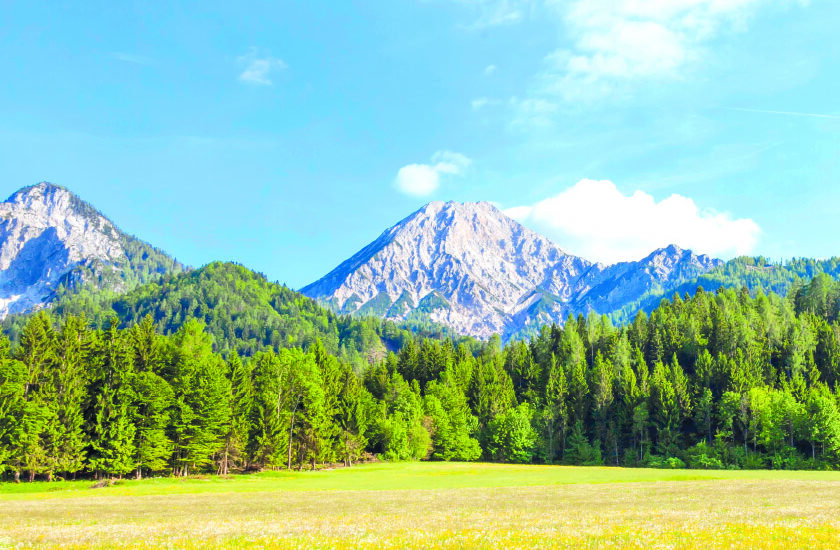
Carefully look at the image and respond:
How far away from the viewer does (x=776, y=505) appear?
3164 centimetres

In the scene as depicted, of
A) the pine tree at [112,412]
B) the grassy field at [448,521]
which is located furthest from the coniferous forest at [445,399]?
the grassy field at [448,521]

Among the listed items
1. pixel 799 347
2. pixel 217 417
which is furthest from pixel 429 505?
pixel 799 347

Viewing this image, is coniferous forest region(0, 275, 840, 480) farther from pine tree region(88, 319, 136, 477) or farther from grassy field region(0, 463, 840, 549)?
grassy field region(0, 463, 840, 549)

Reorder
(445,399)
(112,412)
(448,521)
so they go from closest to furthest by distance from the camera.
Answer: (448,521), (112,412), (445,399)

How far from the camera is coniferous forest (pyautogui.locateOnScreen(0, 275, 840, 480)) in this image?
66875 millimetres

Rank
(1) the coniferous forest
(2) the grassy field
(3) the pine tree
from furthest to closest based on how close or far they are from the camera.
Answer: (1) the coniferous forest, (3) the pine tree, (2) the grassy field

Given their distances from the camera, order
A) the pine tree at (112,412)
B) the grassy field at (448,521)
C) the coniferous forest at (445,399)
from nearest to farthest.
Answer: the grassy field at (448,521) < the pine tree at (112,412) < the coniferous forest at (445,399)

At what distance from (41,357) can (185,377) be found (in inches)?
677

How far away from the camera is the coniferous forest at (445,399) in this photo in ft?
219

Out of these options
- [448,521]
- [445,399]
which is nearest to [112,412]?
[448,521]

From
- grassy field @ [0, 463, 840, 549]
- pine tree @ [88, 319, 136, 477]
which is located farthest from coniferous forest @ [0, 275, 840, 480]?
grassy field @ [0, 463, 840, 549]

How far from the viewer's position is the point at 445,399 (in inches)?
4801

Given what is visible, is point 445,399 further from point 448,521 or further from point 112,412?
point 448,521

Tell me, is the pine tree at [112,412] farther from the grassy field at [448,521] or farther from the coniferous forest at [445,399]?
the grassy field at [448,521]
